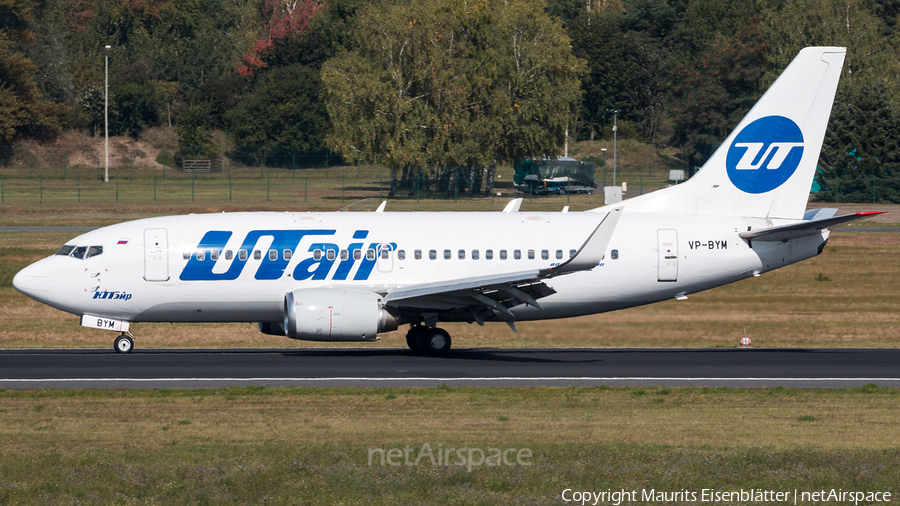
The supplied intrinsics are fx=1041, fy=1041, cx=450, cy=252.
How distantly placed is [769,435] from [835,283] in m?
27.8

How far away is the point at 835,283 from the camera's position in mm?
44375

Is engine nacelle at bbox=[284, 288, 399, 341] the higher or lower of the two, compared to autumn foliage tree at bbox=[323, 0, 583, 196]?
lower

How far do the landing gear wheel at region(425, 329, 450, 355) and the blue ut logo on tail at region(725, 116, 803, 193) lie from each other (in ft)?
34.3

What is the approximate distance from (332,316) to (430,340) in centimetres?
345

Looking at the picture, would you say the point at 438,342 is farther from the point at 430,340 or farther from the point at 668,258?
the point at 668,258

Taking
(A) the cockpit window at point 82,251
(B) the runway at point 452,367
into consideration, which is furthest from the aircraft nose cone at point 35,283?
(B) the runway at point 452,367

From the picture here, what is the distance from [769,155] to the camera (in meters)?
32.7

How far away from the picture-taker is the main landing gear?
98.6ft

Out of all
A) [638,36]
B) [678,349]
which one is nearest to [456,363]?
[678,349]

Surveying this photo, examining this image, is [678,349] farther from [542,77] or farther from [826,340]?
[542,77]

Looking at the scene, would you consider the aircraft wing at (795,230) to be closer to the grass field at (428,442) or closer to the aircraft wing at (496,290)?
the aircraft wing at (496,290)

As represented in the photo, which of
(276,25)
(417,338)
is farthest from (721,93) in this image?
(417,338)

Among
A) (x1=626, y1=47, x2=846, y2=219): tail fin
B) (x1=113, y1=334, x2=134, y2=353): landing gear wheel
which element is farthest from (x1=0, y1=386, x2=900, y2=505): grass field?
(x1=626, y1=47, x2=846, y2=219): tail fin

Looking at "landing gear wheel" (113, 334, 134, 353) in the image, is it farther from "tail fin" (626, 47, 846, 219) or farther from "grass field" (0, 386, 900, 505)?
"tail fin" (626, 47, 846, 219)
